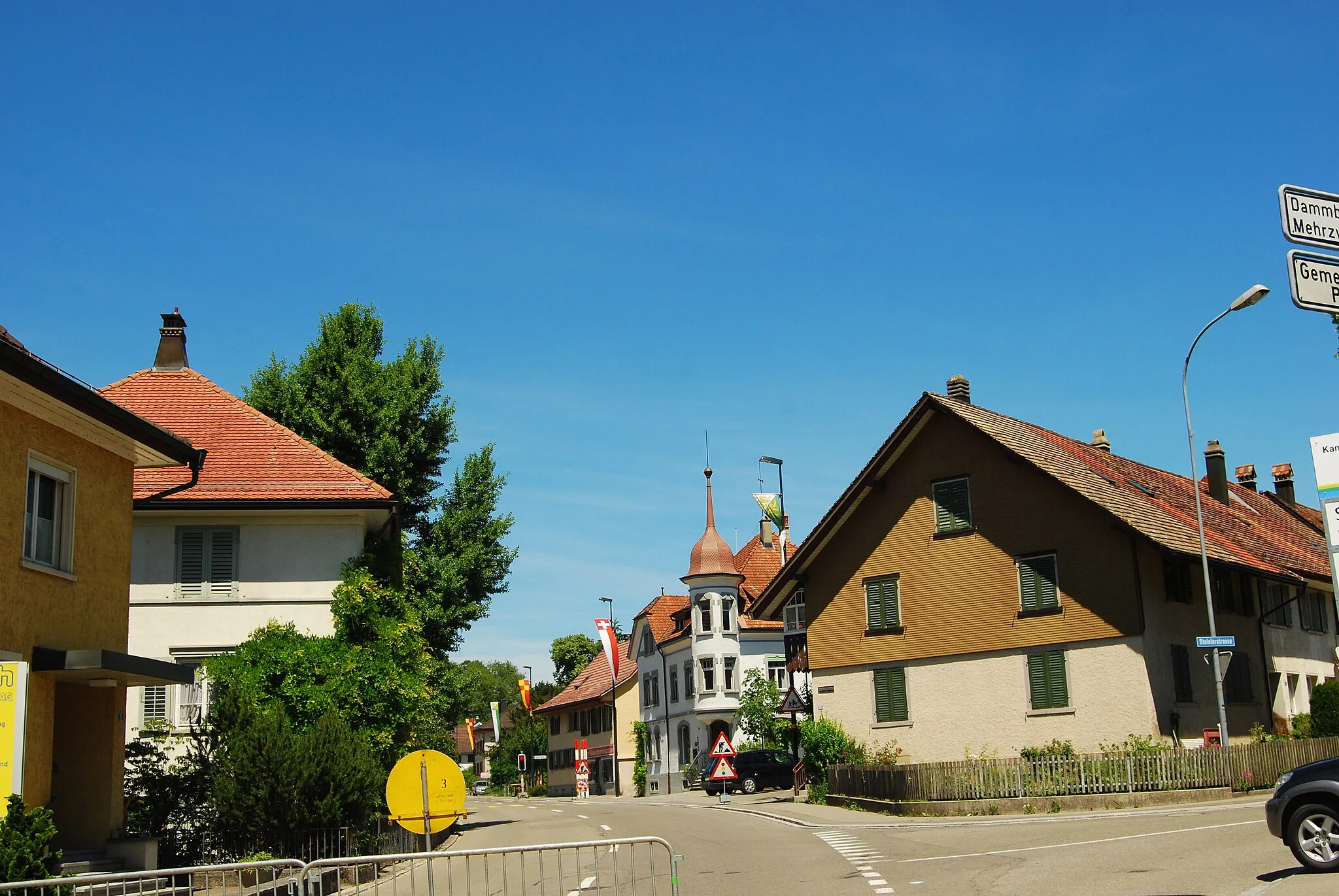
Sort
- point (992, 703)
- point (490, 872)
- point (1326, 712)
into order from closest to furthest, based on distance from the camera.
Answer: point (490, 872), point (1326, 712), point (992, 703)

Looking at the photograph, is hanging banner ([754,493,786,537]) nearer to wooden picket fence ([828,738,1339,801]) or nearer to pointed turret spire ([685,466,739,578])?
pointed turret spire ([685,466,739,578])

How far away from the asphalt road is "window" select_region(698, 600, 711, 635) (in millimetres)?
29777

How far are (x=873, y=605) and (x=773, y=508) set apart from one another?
78.9ft

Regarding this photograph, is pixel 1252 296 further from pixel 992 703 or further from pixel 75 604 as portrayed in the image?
pixel 75 604

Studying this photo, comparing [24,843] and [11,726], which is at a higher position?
[11,726]

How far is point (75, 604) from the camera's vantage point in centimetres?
1742

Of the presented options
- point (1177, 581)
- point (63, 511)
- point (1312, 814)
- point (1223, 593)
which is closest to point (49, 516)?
point (63, 511)

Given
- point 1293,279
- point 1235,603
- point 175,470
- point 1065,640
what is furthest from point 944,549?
point 1293,279

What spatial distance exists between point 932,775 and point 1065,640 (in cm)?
608

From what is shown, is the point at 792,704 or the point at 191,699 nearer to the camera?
the point at 191,699

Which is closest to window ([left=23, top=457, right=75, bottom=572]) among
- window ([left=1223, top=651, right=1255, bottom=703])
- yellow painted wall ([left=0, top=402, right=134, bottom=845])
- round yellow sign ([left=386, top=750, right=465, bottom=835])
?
yellow painted wall ([left=0, top=402, right=134, bottom=845])

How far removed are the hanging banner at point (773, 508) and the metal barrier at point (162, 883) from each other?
43913 mm

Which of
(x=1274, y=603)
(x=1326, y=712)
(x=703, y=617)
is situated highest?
(x=703, y=617)

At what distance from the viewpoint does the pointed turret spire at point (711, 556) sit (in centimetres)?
5956
